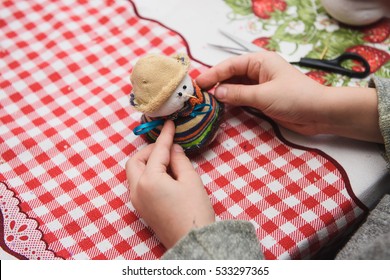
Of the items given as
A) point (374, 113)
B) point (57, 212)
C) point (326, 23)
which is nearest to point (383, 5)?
point (326, 23)

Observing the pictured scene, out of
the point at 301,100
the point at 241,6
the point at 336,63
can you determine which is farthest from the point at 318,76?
the point at 241,6

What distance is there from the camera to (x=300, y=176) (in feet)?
2.28

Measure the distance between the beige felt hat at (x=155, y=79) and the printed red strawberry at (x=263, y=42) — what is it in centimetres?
32

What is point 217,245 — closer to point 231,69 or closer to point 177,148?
point 177,148

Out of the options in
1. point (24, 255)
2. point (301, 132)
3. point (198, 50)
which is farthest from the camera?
point (198, 50)

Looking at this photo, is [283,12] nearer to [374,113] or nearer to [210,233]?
[374,113]

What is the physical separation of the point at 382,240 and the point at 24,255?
48 cm

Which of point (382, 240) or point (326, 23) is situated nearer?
point (382, 240)

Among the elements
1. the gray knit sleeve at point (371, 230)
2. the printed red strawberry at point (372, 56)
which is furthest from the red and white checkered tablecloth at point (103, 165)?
the printed red strawberry at point (372, 56)

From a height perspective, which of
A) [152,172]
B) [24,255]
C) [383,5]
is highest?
[383,5]

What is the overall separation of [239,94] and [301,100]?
10 cm

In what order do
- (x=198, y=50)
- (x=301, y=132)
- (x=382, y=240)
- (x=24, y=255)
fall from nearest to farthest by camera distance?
→ (x=382, y=240), (x=24, y=255), (x=301, y=132), (x=198, y=50)

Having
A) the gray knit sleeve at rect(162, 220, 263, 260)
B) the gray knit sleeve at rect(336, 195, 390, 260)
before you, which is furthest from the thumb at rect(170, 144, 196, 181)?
the gray knit sleeve at rect(336, 195, 390, 260)

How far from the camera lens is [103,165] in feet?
2.36
